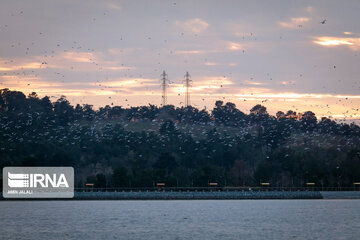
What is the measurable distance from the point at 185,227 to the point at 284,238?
2077 cm

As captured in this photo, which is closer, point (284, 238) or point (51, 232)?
point (284, 238)

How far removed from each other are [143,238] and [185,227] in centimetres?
1851

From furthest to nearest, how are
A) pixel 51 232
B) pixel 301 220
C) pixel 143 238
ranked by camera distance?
pixel 301 220, pixel 51 232, pixel 143 238

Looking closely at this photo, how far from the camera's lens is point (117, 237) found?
91250 millimetres

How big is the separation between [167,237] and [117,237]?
5986 mm

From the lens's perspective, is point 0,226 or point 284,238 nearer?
point 284,238

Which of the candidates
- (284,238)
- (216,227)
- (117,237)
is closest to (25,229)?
(117,237)

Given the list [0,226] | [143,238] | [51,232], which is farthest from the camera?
[0,226]

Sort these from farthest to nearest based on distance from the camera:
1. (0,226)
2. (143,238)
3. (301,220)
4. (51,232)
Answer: (301,220), (0,226), (51,232), (143,238)

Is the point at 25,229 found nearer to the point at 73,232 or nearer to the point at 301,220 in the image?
the point at 73,232

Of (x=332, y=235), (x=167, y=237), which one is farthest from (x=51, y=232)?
(x=332, y=235)

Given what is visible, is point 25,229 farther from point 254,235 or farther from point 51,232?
point 254,235

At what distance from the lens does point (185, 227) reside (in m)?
108

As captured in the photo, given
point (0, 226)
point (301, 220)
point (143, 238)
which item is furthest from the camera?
point (301, 220)
